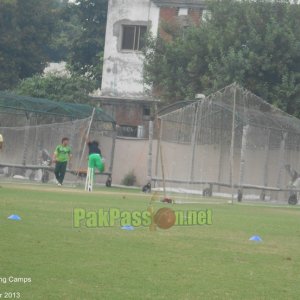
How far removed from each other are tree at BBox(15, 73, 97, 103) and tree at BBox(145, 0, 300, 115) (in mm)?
13363

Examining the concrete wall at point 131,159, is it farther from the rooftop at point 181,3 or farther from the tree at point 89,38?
the tree at point 89,38

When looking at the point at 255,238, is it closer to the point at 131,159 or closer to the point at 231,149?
the point at 231,149

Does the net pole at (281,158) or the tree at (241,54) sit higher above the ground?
the tree at (241,54)

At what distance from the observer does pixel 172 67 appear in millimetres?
46469

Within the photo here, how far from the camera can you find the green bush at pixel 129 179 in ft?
140

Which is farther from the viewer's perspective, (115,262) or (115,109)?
(115,109)

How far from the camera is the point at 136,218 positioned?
18.4m

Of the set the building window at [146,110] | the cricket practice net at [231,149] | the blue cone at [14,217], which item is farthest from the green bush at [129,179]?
the blue cone at [14,217]

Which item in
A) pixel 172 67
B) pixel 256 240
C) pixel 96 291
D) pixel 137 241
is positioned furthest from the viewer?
pixel 172 67

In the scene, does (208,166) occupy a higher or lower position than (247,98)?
lower

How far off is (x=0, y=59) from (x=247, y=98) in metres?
35.6

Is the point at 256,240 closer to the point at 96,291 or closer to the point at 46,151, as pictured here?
the point at 96,291

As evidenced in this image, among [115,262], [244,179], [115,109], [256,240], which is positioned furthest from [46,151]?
[115,262]

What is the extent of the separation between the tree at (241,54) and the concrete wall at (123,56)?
23.0 feet
